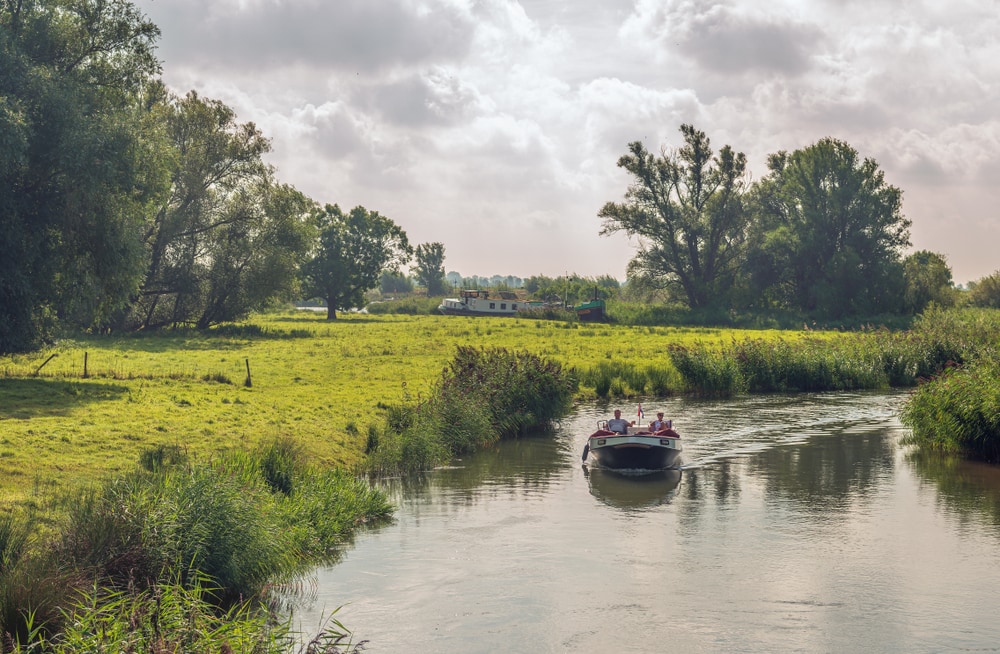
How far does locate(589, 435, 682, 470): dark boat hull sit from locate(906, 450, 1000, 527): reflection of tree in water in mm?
6881

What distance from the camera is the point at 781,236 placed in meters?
98.2

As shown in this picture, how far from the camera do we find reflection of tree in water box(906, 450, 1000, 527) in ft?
69.6

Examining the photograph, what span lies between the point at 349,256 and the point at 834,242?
177 ft

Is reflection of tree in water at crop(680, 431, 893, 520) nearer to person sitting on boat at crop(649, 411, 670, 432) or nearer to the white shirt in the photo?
person sitting on boat at crop(649, 411, 670, 432)

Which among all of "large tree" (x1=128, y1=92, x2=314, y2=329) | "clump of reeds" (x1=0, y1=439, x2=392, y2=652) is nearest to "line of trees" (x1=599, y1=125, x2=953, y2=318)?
"large tree" (x1=128, y1=92, x2=314, y2=329)

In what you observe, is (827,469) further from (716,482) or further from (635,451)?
(635,451)

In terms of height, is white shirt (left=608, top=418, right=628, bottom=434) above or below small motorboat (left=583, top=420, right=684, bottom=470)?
above

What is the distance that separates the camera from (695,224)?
99.0m

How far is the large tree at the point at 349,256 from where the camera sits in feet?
343

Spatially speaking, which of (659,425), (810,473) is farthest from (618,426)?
(810,473)

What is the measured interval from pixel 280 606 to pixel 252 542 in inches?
43.8

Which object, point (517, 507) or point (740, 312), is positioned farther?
point (740, 312)

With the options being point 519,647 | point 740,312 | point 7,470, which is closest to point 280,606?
point 519,647

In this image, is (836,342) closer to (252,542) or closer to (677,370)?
(677,370)
